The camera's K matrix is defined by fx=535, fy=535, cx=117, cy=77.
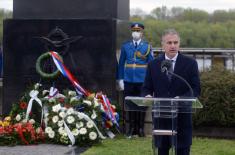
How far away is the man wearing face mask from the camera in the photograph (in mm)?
9312

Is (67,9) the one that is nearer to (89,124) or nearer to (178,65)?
(89,124)

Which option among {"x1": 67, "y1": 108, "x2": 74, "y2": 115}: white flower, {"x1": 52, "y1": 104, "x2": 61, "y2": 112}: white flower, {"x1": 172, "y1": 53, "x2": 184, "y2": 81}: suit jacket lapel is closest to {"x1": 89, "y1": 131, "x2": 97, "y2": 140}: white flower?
{"x1": 67, "y1": 108, "x2": 74, "y2": 115}: white flower

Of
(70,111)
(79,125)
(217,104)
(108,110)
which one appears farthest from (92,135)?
(217,104)

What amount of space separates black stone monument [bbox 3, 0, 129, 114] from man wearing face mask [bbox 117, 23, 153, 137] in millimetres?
205

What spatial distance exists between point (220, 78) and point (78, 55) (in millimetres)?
2600

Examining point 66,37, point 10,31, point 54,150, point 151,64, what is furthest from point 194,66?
point 10,31

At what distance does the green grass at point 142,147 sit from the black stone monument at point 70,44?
1.06 m

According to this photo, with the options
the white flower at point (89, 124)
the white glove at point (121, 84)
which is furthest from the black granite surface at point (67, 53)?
the white flower at point (89, 124)

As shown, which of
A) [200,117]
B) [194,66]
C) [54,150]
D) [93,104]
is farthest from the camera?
[200,117]

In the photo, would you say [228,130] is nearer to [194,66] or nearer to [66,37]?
[66,37]

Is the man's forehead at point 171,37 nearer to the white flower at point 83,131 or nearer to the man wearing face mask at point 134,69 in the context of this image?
the white flower at point 83,131

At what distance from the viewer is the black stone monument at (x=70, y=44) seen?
31.2ft

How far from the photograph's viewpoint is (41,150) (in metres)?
7.81

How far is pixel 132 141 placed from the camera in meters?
8.88
